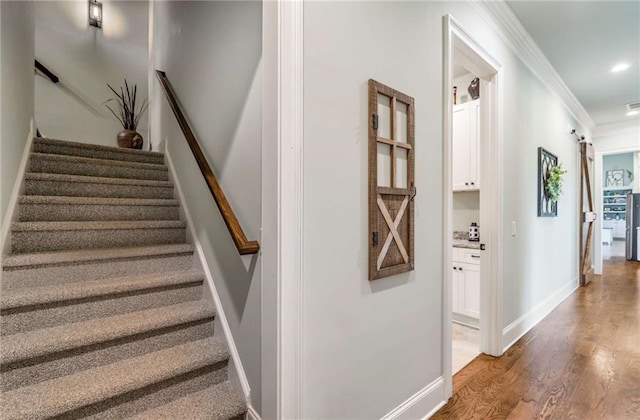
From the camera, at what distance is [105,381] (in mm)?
1368

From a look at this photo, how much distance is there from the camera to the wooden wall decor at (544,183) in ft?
10.9

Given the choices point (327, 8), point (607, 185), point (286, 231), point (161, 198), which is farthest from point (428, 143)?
point (607, 185)

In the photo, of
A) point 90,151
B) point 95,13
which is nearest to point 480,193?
point 90,151

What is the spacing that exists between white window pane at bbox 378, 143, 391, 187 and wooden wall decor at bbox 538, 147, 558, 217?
2.70 meters

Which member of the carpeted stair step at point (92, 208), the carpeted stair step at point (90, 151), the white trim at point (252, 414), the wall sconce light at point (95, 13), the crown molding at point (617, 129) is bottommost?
the white trim at point (252, 414)

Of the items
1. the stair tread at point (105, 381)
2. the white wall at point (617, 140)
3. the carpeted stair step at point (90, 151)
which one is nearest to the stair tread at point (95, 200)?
the carpeted stair step at point (90, 151)

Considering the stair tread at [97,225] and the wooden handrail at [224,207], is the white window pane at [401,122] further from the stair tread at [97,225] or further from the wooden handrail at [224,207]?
the stair tread at [97,225]

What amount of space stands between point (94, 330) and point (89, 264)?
53 cm

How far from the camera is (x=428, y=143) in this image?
1809mm

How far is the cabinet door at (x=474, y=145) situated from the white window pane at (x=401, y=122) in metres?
1.96

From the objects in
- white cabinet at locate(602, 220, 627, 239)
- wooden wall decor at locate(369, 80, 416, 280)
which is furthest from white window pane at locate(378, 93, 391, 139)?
white cabinet at locate(602, 220, 627, 239)

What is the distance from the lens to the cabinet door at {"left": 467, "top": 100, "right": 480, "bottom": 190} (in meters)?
3.19

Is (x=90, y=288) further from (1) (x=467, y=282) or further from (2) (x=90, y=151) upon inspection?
(1) (x=467, y=282)

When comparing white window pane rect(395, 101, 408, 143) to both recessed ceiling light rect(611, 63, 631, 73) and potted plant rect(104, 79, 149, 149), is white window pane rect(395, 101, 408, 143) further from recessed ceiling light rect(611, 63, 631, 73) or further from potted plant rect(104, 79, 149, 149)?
potted plant rect(104, 79, 149, 149)
